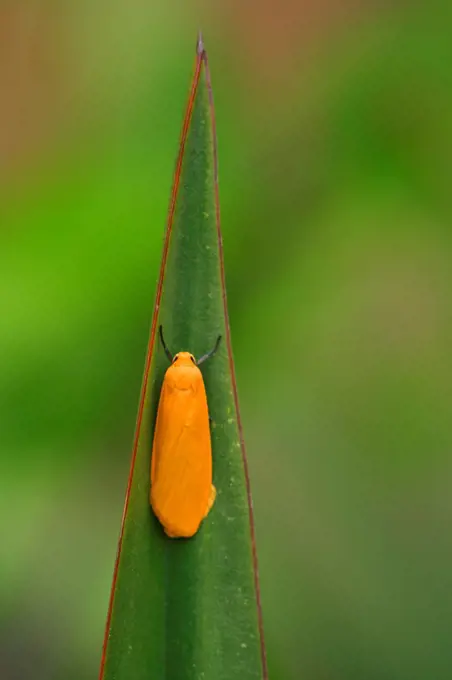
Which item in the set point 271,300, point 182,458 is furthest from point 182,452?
point 271,300

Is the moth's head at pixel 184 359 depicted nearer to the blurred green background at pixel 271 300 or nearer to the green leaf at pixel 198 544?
the green leaf at pixel 198 544

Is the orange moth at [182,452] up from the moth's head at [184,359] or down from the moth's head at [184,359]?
down

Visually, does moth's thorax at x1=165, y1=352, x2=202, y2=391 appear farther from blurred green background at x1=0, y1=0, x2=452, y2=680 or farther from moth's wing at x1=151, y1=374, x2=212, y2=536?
blurred green background at x1=0, y1=0, x2=452, y2=680

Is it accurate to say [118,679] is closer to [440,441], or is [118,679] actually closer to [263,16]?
→ [440,441]

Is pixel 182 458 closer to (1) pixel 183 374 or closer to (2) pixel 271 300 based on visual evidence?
(1) pixel 183 374

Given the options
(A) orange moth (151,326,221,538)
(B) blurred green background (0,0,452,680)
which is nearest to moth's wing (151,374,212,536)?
(A) orange moth (151,326,221,538)

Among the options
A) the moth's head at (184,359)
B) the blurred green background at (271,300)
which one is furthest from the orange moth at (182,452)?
the blurred green background at (271,300)

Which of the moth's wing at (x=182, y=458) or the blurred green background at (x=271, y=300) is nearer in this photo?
the moth's wing at (x=182, y=458)
